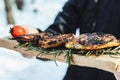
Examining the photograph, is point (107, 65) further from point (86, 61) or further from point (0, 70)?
point (0, 70)

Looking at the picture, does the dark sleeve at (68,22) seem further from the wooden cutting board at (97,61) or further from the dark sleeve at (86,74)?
the wooden cutting board at (97,61)

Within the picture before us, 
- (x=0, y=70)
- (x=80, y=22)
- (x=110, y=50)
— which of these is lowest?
(x=0, y=70)

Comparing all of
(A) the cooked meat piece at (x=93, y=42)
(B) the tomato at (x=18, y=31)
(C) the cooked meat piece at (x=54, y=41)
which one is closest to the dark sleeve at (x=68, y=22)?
(B) the tomato at (x=18, y=31)

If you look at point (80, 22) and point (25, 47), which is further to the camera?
point (80, 22)

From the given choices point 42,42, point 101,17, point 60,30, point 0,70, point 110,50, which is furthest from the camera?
point 0,70

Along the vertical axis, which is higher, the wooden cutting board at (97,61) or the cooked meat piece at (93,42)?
the cooked meat piece at (93,42)

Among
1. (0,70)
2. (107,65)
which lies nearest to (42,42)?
(107,65)

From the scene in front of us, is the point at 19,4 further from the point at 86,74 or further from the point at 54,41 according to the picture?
the point at 54,41

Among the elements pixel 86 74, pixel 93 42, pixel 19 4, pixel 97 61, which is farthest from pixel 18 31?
pixel 19 4
